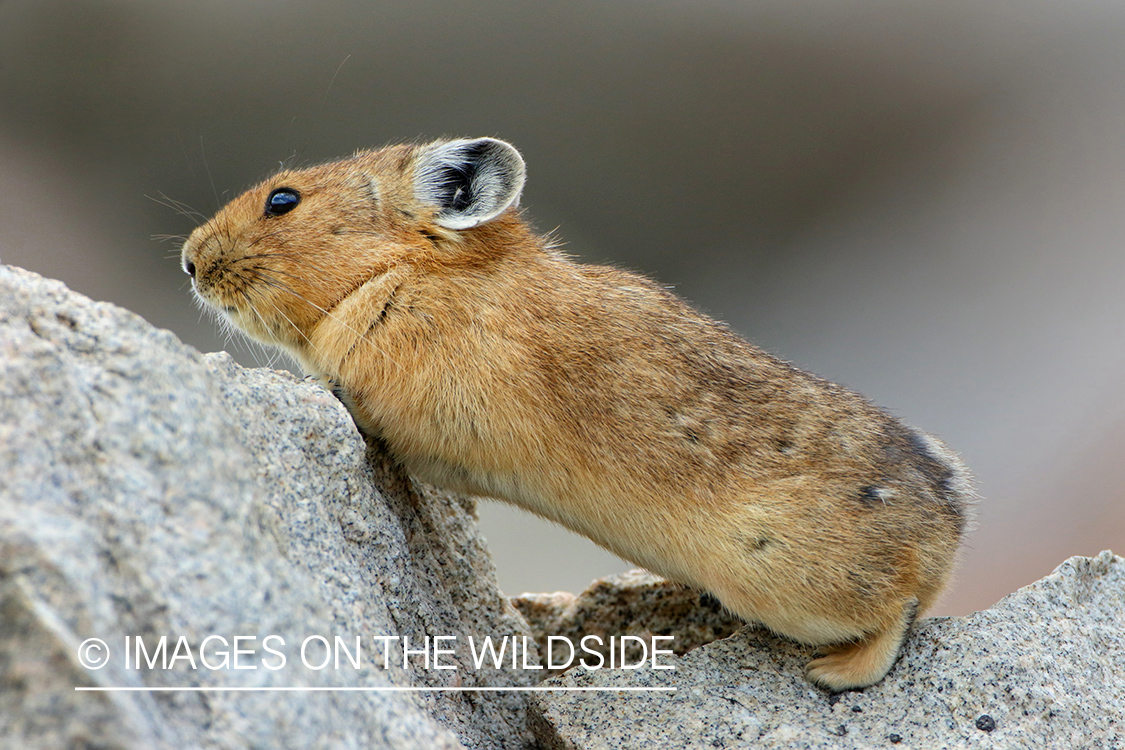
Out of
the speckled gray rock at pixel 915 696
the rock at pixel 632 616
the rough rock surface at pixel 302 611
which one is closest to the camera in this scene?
the rough rock surface at pixel 302 611

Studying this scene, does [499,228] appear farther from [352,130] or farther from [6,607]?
[352,130]

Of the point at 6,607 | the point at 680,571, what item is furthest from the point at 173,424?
the point at 680,571

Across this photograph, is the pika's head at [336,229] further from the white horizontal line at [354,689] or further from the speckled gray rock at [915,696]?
the speckled gray rock at [915,696]

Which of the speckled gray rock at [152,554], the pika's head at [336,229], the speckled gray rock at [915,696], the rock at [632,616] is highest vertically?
the pika's head at [336,229]

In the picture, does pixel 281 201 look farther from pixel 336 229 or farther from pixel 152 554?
pixel 152 554

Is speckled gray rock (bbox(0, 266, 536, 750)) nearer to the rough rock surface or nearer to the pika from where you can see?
the rough rock surface

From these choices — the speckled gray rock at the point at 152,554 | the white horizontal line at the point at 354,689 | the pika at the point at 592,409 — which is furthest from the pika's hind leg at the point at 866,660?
the speckled gray rock at the point at 152,554
